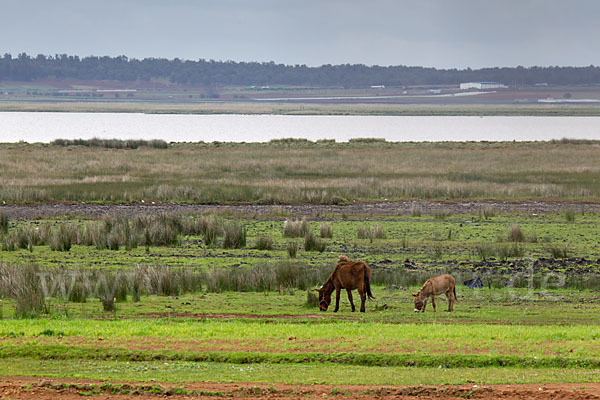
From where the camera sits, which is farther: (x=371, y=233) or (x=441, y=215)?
(x=441, y=215)

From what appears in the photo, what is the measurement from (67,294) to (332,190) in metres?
26.6

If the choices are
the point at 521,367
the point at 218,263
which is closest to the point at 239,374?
the point at 521,367

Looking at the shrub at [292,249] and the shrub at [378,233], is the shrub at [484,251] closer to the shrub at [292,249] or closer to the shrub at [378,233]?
the shrub at [378,233]

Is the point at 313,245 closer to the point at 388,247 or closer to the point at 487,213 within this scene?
the point at 388,247

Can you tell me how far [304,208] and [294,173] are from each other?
552 inches

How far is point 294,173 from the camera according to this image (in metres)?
51.9

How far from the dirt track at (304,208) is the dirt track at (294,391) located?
24.3 m

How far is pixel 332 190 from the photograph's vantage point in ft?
142

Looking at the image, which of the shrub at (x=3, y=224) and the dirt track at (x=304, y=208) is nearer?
the shrub at (x=3, y=224)

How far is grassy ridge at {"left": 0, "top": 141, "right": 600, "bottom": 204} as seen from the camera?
41.2 metres

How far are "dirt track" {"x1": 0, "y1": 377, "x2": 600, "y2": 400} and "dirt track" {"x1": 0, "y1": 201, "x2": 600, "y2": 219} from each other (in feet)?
79.8

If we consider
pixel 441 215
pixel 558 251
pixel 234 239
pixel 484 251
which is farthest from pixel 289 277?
pixel 441 215

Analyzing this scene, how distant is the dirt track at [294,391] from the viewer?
1032cm

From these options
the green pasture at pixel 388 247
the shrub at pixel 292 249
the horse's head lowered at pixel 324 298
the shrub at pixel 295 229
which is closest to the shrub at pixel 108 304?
the horse's head lowered at pixel 324 298
